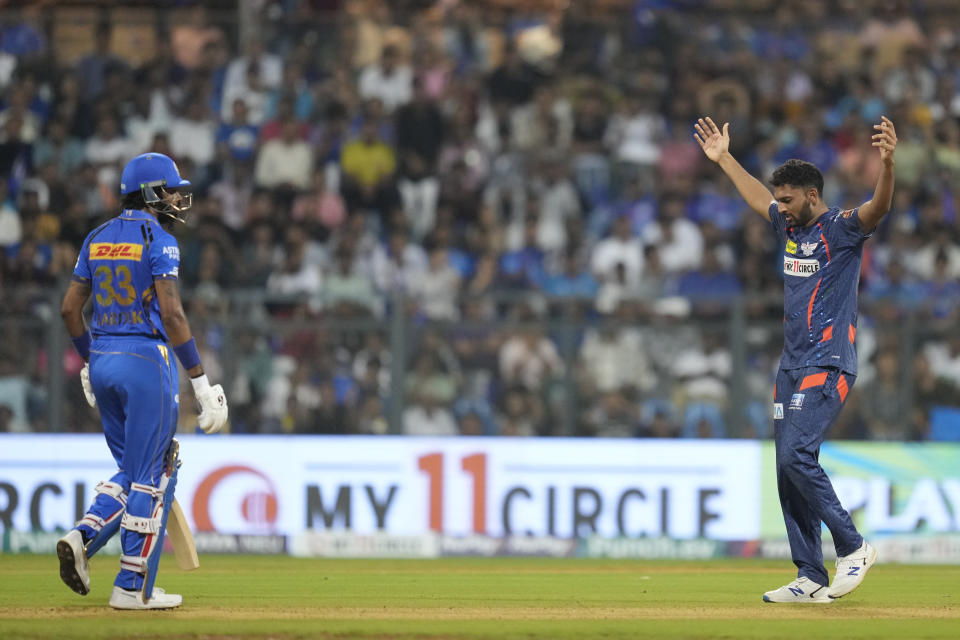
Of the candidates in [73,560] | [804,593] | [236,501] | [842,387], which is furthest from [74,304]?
[236,501]

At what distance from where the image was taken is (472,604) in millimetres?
8656

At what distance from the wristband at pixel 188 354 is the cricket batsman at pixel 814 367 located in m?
3.29

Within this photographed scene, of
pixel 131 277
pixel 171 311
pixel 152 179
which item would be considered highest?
pixel 152 179

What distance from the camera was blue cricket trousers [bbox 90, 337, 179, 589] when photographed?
770 cm

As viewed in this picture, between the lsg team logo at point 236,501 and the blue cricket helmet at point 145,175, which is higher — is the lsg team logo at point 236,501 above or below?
below

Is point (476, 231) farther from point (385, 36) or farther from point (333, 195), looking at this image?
point (385, 36)

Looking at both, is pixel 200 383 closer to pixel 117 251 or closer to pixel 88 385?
pixel 88 385

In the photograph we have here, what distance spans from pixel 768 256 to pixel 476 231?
129 inches

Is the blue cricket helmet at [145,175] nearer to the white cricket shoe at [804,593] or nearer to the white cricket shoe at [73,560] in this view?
the white cricket shoe at [73,560]

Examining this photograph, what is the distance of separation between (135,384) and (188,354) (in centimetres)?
33

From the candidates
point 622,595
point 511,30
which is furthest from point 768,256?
point 622,595

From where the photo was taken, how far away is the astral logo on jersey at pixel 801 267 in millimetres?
8391

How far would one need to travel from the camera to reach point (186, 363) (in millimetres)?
7867

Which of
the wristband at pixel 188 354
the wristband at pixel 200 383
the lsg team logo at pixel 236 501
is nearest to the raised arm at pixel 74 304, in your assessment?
the wristband at pixel 188 354
